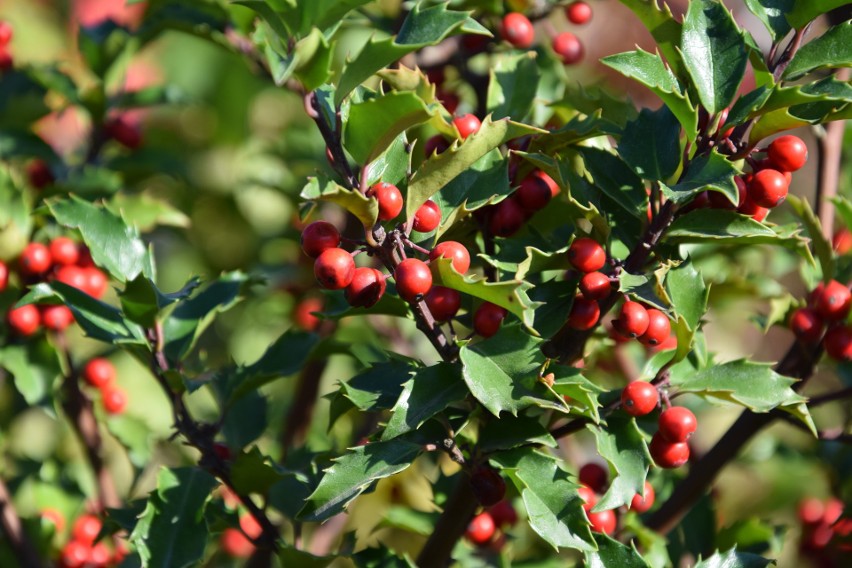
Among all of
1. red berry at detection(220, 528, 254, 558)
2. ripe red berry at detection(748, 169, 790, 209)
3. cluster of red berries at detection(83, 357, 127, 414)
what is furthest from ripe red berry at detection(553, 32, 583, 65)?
red berry at detection(220, 528, 254, 558)

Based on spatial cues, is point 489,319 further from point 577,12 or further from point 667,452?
point 577,12

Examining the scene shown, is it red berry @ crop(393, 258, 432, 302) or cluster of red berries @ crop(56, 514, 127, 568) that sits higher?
red berry @ crop(393, 258, 432, 302)

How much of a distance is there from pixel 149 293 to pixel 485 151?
0.48 m

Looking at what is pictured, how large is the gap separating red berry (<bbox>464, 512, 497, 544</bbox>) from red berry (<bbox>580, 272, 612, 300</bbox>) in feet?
1.80

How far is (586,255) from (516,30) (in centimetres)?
56

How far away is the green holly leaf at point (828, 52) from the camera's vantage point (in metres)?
1.00

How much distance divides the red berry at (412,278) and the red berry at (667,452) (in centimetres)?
37

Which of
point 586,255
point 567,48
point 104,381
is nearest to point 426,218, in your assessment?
point 586,255

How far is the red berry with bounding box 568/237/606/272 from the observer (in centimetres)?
102

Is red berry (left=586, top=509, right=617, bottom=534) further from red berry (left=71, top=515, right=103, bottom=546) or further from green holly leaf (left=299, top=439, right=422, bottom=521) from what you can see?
red berry (left=71, top=515, right=103, bottom=546)

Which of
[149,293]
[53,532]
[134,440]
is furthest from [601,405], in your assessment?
[53,532]

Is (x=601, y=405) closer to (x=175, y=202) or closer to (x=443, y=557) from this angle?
(x=443, y=557)

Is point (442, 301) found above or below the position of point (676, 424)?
above

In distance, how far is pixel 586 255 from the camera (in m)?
1.02
